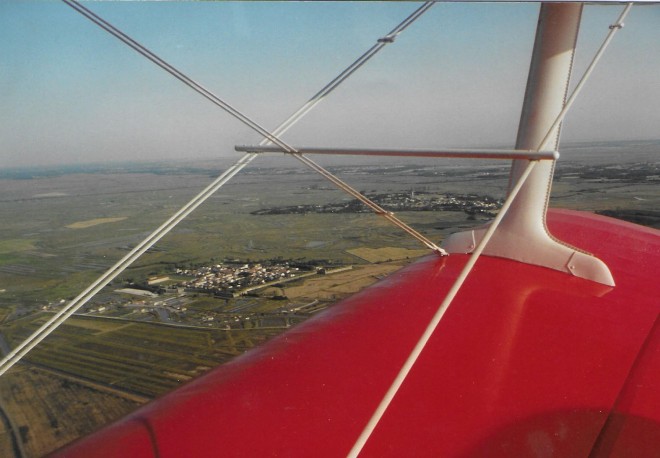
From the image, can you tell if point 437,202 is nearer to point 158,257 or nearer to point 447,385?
point 158,257

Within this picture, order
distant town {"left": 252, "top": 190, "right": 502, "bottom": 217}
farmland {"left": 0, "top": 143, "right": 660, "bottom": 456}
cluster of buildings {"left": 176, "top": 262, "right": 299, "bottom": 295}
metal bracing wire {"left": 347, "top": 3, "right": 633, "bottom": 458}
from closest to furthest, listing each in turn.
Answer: metal bracing wire {"left": 347, "top": 3, "right": 633, "bottom": 458} → farmland {"left": 0, "top": 143, "right": 660, "bottom": 456} → distant town {"left": 252, "top": 190, "right": 502, "bottom": 217} → cluster of buildings {"left": 176, "top": 262, "right": 299, "bottom": 295}

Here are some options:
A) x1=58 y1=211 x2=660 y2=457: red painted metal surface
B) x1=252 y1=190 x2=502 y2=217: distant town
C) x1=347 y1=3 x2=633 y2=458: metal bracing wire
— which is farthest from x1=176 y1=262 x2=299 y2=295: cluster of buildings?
x1=347 y1=3 x2=633 y2=458: metal bracing wire

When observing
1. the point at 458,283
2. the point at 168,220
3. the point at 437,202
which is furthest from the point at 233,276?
the point at 458,283

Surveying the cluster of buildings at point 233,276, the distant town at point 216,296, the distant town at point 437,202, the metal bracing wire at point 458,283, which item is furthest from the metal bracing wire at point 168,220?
the cluster of buildings at point 233,276

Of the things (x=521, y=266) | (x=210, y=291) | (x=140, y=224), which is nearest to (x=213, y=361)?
(x=210, y=291)

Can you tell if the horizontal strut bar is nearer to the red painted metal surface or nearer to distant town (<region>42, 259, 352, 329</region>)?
the red painted metal surface

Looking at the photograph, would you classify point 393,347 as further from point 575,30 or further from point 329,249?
point 329,249
